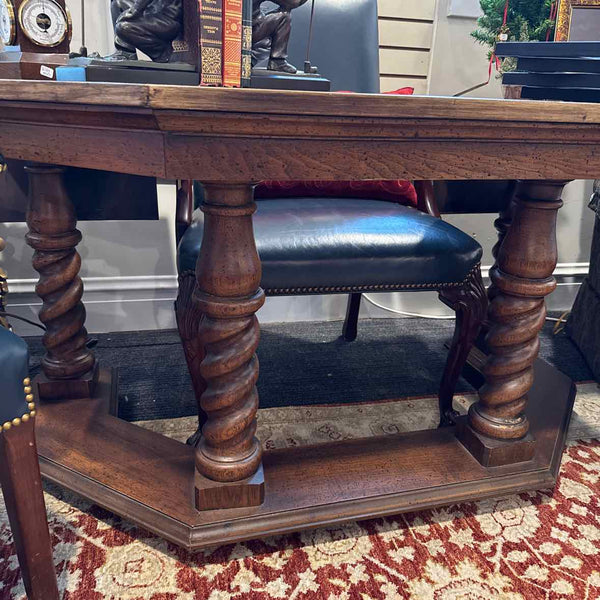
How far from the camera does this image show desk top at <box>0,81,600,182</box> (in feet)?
2.25

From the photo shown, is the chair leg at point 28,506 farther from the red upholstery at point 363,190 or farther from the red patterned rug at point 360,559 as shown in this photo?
the red upholstery at point 363,190

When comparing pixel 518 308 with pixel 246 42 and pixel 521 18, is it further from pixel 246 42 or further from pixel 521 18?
pixel 521 18

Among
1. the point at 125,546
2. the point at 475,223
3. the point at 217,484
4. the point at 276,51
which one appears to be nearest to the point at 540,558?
the point at 217,484

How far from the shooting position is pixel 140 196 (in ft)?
5.16

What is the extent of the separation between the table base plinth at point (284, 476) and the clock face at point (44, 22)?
815mm

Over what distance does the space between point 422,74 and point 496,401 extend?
4.89 feet

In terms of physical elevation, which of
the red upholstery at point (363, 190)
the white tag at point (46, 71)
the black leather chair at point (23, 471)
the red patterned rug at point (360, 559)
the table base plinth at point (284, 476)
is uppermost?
the white tag at point (46, 71)

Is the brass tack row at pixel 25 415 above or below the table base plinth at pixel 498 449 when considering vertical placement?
above

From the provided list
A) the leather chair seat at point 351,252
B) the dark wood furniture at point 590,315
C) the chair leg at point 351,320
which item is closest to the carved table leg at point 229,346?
the leather chair seat at point 351,252

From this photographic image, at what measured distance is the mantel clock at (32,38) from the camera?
994 millimetres

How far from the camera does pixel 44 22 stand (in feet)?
3.37

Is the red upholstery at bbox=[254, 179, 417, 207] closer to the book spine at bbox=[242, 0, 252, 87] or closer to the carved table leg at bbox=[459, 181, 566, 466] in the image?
the carved table leg at bbox=[459, 181, 566, 466]

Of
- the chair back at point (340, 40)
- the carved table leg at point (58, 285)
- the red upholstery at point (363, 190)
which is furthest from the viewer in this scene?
the chair back at point (340, 40)

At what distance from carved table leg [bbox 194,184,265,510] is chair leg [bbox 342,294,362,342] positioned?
1.02 metres
